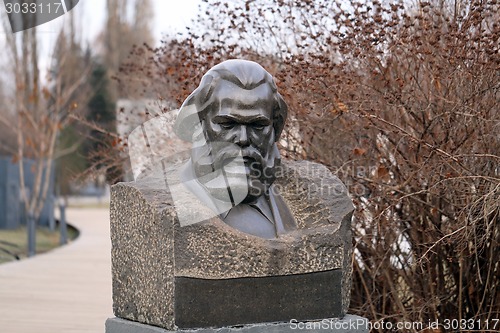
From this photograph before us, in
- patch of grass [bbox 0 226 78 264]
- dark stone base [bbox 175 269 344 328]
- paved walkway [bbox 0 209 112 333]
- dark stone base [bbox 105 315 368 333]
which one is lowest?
patch of grass [bbox 0 226 78 264]

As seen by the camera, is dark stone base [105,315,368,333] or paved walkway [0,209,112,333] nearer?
dark stone base [105,315,368,333]

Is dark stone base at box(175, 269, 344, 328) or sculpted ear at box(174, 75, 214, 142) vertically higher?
sculpted ear at box(174, 75, 214, 142)

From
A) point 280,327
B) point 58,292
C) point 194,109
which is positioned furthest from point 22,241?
point 280,327

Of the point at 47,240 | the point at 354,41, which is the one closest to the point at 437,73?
the point at 354,41

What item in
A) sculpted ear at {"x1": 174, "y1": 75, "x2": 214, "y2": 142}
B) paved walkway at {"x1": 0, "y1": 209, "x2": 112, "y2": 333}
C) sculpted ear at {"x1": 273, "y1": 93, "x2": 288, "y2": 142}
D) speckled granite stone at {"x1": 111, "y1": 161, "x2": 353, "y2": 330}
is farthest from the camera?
paved walkway at {"x1": 0, "y1": 209, "x2": 112, "y2": 333}

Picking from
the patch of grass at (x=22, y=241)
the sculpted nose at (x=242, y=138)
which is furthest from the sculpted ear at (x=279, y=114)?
the patch of grass at (x=22, y=241)

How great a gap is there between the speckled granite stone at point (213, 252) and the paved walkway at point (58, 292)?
2.76 meters

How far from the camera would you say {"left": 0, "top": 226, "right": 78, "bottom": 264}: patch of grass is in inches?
536

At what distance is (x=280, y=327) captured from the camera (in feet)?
14.8

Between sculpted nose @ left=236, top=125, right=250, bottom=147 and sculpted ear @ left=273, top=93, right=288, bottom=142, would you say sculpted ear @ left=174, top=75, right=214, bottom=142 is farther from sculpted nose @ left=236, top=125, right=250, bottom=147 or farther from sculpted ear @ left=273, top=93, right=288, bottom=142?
sculpted ear @ left=273, top=93, right=288, bottom=142

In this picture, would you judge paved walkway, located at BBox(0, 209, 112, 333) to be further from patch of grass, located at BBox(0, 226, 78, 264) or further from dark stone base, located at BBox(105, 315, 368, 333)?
dark stone base, located at BBox(105, 315, 368, 333)

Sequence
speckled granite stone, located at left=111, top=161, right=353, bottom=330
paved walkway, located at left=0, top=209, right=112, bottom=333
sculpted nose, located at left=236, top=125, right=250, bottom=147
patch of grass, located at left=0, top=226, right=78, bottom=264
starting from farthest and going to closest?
patch of grass, located at left=0, top=226, right=78, bottom=264 < paved walkway, located at left=0, top=209, right=112, bottom=333 < sculpted nose, located at left=236, top=125, right=250, bottom=147 < speckled granite stone, located at left=111, top=161, right=353, bottom=330

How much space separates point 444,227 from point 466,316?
2.42 ft

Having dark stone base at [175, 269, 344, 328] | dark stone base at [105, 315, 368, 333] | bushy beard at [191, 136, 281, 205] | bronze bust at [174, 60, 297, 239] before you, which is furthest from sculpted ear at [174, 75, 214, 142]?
dark stone base at [105, 315, 368, 333]
